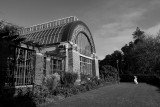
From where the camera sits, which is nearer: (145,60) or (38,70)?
(38,70)

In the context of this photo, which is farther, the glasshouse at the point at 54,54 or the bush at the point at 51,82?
the bush at the point at 51,82

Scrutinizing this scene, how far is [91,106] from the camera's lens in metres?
8.16

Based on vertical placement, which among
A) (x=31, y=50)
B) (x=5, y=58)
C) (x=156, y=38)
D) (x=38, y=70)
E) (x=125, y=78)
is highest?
(x=156, y=38)

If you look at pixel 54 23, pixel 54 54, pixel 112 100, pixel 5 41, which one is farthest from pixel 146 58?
pixel 5 41

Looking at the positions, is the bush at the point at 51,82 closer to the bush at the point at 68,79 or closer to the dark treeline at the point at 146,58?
the bush at the point at 68,79

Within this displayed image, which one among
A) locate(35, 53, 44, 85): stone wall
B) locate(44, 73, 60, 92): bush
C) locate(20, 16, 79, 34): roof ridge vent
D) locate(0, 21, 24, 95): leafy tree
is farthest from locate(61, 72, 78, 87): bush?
locate(20, 16, 79, 34): roof ridge vent

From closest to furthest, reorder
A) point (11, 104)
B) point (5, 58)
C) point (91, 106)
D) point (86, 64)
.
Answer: point (11, 104) → point (91, 106) → point (5, 58) → point (86, 64)

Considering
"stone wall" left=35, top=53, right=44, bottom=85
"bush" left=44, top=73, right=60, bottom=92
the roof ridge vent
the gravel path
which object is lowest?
the gravel path

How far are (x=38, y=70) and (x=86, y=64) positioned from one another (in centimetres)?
1297

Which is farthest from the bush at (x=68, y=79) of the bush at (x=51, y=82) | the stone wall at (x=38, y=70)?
the stone wall at (x=38, y=70)

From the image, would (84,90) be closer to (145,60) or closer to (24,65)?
(24,65)

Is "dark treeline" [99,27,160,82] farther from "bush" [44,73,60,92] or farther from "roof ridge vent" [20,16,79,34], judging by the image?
"bush" [44,73,60,92]

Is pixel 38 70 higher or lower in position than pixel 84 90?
higher

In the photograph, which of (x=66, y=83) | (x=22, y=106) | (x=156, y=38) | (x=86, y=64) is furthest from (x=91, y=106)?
(x=156, y=38)
